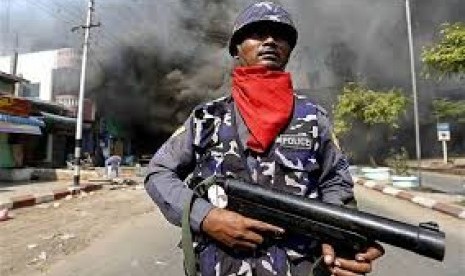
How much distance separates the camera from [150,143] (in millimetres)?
37125

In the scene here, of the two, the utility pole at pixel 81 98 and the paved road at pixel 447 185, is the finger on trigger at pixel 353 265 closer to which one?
the paved road at pixel 447 185

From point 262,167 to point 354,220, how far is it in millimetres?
314

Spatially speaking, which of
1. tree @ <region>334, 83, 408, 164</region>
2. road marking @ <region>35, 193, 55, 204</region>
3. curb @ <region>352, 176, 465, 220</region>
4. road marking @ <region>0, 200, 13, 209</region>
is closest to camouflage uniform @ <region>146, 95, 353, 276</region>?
curb @ <region>352, 176, 465, 220</region>

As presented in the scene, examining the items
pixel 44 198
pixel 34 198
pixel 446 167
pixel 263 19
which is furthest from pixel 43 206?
pixel 446 167

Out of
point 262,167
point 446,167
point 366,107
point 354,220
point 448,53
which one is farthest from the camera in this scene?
point 446,167

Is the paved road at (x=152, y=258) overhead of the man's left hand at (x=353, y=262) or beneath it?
beneath

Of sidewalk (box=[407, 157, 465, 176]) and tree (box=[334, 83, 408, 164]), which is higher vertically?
tree (box=[334, 83, 408, 164])

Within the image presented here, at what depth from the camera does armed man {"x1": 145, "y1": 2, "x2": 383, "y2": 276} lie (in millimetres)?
1418

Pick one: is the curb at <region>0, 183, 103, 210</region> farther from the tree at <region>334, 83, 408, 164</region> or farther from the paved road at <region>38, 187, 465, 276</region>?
the tree at <region>334, 83, 408, 164</region>

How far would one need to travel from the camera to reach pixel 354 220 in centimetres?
131

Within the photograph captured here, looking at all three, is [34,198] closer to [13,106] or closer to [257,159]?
[13,106]

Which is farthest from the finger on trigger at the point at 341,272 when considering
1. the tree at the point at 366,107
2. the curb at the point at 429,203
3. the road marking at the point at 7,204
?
the tree at the point at 366,107

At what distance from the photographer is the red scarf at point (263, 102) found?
1515 mm

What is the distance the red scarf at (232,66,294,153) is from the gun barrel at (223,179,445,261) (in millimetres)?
172
